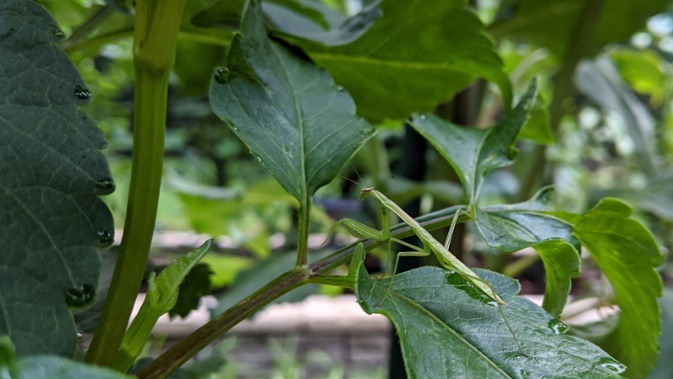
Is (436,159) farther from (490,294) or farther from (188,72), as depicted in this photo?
(490,294)

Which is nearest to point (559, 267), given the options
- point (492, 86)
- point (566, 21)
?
point (566, 21)

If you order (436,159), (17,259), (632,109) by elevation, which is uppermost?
(17,259)

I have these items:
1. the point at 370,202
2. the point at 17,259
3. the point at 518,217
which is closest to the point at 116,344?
the point at 17,259

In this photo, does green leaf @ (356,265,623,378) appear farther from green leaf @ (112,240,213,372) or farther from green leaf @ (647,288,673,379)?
green leaf @ (647,288,673,379)

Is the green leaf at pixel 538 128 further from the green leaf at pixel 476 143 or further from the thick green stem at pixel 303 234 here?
the thick green stem at pixel 303 234

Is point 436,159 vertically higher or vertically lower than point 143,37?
lower
